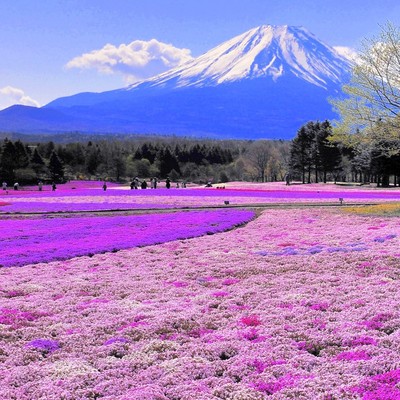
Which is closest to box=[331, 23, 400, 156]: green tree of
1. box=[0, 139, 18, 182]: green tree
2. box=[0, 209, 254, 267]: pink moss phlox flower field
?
box=[0, 209, 254, 267]: pink moss phlox flower field

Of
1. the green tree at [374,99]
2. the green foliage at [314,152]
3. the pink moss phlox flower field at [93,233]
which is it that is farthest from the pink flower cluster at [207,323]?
the green foliage at [314,152]

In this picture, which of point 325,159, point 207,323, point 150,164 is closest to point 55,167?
point 150,164

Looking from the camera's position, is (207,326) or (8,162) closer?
(207,326)

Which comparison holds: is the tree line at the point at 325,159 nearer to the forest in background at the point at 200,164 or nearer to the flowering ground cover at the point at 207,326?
the forest in background at the point at 200,164

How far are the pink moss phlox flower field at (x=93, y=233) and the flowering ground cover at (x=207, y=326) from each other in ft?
6.09

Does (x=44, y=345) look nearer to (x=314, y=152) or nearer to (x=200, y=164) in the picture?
(x=314, y=152)

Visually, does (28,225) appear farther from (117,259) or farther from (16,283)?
(16,283)

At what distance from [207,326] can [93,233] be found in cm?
1684

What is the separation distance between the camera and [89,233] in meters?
26.6

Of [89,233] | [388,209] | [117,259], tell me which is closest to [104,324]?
[117,259]

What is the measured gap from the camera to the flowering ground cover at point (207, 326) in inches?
304

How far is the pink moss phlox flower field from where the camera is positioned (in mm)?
20906

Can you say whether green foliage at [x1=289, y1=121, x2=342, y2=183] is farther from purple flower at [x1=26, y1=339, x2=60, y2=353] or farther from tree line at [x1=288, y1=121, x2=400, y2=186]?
purple flower at [x1=26, y1=339, x2=60, y2=353]

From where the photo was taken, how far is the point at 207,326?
10852mm
